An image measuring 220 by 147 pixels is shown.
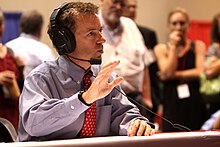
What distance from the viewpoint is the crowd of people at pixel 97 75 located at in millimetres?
1533

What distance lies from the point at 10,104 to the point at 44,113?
1.01 metres

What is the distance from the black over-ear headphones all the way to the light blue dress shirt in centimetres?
5

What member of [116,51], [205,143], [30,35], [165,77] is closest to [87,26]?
[205,143]

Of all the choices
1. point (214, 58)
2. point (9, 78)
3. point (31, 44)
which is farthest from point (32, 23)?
point (214, 58)

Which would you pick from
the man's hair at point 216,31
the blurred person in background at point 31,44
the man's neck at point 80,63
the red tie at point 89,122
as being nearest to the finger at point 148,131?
the red tie at point 89,122

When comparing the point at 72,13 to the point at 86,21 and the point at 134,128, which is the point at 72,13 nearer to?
the point at 86,21

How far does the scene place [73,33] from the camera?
65.4 inches

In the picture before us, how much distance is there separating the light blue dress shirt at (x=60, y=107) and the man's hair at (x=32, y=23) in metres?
1.48

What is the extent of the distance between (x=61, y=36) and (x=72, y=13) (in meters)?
0.09

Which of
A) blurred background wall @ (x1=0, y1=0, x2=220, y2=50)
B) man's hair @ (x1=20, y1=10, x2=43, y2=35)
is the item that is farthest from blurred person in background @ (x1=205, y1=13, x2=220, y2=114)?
blurred background wall @ (x1=0, y1=0, x2=220, y2=50)

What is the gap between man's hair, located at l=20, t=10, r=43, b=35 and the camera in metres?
3.15

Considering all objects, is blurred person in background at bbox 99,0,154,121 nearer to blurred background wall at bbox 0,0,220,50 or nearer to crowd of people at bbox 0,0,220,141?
crowd of people at bbox 0,0,220,141

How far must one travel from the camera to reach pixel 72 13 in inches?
65.5

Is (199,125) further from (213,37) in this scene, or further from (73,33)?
(73,33)
